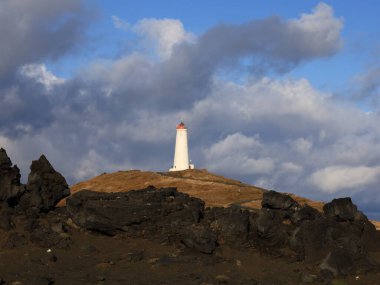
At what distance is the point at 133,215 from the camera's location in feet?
110

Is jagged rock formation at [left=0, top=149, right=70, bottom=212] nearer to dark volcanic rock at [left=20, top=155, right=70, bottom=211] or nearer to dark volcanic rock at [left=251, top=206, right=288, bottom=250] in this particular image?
dark volcanic rock at [left=20, top=155, right=70, bottom=211]

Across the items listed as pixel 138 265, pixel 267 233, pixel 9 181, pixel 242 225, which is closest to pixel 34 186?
pixel 9 181

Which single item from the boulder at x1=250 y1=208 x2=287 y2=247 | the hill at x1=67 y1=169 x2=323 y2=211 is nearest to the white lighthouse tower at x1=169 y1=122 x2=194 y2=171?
the hill at x1=67 y1=169 x2=323 y2=211

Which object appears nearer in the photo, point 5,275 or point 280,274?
point 5,275

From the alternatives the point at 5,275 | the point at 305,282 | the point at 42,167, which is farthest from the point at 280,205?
the point at 5,275

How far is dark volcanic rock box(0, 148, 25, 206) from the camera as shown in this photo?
35.5m

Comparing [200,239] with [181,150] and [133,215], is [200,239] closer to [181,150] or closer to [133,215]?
[133,215]

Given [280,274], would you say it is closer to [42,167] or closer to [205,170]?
[42,167]

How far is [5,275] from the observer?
2683 centimetres

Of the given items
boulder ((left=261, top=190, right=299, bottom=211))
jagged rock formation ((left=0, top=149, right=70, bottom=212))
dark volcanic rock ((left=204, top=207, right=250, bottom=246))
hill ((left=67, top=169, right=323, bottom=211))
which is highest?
hill ((left=67, top=169, right=323, bottom=211))

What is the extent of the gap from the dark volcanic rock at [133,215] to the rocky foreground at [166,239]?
0.06 metres

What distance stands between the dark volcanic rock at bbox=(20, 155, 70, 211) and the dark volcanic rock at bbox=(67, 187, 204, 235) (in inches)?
78.2

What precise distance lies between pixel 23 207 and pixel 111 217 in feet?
20.0

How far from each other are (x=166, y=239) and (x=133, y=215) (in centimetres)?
232
